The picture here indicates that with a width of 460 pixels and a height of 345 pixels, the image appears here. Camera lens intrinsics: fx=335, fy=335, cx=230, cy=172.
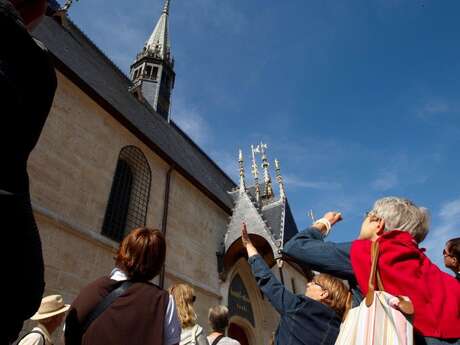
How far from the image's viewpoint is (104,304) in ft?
5.84

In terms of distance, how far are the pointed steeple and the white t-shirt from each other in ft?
63.3

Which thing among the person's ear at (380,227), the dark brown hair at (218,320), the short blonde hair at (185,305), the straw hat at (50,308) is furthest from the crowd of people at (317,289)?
the dark brown hair at (218,320)

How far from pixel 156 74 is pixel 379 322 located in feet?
64.1

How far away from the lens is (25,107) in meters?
1.01

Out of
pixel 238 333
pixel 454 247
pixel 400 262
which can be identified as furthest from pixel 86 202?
pixel 238 333

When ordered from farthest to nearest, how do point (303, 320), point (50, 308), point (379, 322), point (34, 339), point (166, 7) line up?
1. point (166, 7)
2. point (50, 308)
3. point (34, 339)
4. point (303, 320)
5. point (379, 322)

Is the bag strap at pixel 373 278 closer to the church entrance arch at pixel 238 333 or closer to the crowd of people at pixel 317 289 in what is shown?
the crowd of people at pixel 317 289

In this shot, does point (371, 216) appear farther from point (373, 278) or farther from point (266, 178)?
point (266, 178)

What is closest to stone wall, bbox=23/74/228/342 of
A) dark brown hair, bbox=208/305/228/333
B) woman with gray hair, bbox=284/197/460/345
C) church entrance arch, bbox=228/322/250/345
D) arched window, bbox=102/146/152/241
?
arched window, bbox=102/146/152/241

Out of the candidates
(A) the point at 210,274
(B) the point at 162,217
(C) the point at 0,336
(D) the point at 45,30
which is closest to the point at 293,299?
(C) the point at 0,336

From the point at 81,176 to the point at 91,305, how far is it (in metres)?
6.38

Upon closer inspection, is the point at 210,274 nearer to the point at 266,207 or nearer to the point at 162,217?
the point at 162,217

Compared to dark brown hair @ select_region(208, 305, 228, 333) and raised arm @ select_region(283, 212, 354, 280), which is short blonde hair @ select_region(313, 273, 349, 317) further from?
dark brown hair @ select_region(208, 305, 228, 333)

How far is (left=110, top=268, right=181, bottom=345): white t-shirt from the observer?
184cm
